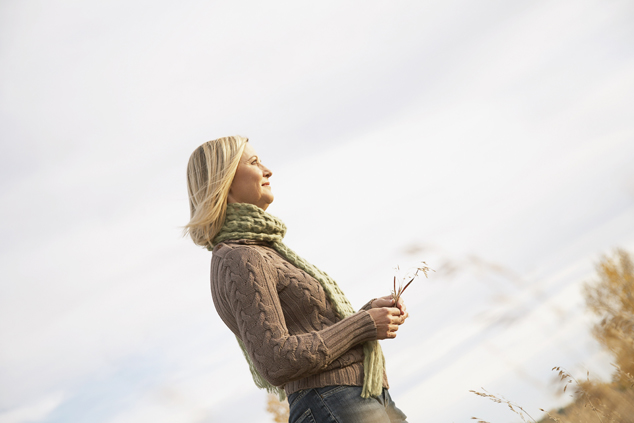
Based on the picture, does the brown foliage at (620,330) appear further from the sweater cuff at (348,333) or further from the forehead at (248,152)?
the forehead at (248,152)

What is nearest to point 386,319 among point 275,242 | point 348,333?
point 348,333

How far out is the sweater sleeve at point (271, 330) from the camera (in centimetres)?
222

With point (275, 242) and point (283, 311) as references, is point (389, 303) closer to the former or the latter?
point (283, 311)

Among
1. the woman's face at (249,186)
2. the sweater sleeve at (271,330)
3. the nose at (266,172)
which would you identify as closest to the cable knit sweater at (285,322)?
the sweater sleeve at (271,330)

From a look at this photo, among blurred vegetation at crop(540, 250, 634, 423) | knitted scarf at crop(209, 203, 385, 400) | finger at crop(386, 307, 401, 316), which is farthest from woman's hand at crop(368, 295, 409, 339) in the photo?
blurred vegetation at crop(540, 250, 634, 423)

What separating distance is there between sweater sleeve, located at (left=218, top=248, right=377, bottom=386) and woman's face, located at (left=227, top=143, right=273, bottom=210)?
449 mm

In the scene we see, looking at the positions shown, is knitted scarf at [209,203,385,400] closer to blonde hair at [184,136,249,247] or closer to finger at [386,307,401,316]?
blonde hair at [184,136,249,247]

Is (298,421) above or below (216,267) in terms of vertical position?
below

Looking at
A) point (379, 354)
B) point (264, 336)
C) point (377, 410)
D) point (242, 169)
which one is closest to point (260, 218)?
point (242, 169)

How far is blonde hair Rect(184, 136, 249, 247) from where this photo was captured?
273 cm

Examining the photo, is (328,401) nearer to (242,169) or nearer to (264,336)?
(264,336)

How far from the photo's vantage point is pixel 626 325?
155 cm

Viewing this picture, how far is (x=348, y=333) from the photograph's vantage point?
7.59 feet

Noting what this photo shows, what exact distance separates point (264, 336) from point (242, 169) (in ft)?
3.08
